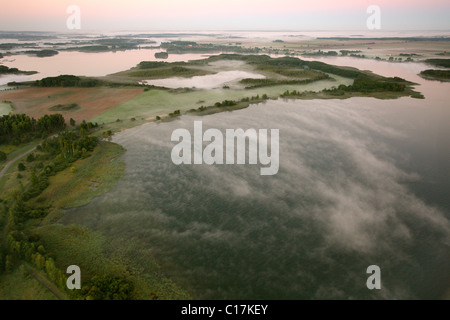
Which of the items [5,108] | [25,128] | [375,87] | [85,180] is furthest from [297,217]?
[5,108]

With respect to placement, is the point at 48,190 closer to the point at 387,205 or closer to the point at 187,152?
the point at 187,152

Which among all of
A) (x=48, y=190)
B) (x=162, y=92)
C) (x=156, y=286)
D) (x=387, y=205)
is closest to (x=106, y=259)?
(x=156, y=286)

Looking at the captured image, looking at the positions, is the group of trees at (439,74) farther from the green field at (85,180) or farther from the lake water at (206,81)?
the green field at (85,180)

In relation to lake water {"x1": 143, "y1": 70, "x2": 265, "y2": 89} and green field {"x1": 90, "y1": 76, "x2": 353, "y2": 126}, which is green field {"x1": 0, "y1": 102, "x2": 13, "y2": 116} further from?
lake water {"x1": 143, "y1": 70, "x2": 265, "y2": 89}

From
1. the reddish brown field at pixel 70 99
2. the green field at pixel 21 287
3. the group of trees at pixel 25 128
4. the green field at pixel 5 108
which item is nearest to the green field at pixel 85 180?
the green field at pixel 21 287

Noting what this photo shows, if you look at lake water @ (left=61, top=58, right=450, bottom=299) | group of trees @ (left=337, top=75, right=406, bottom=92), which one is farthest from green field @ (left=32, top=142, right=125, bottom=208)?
group of trees @ (left=337, top=75, right=406, bottom=92)

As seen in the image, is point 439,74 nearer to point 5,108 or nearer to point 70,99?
point 70,99
